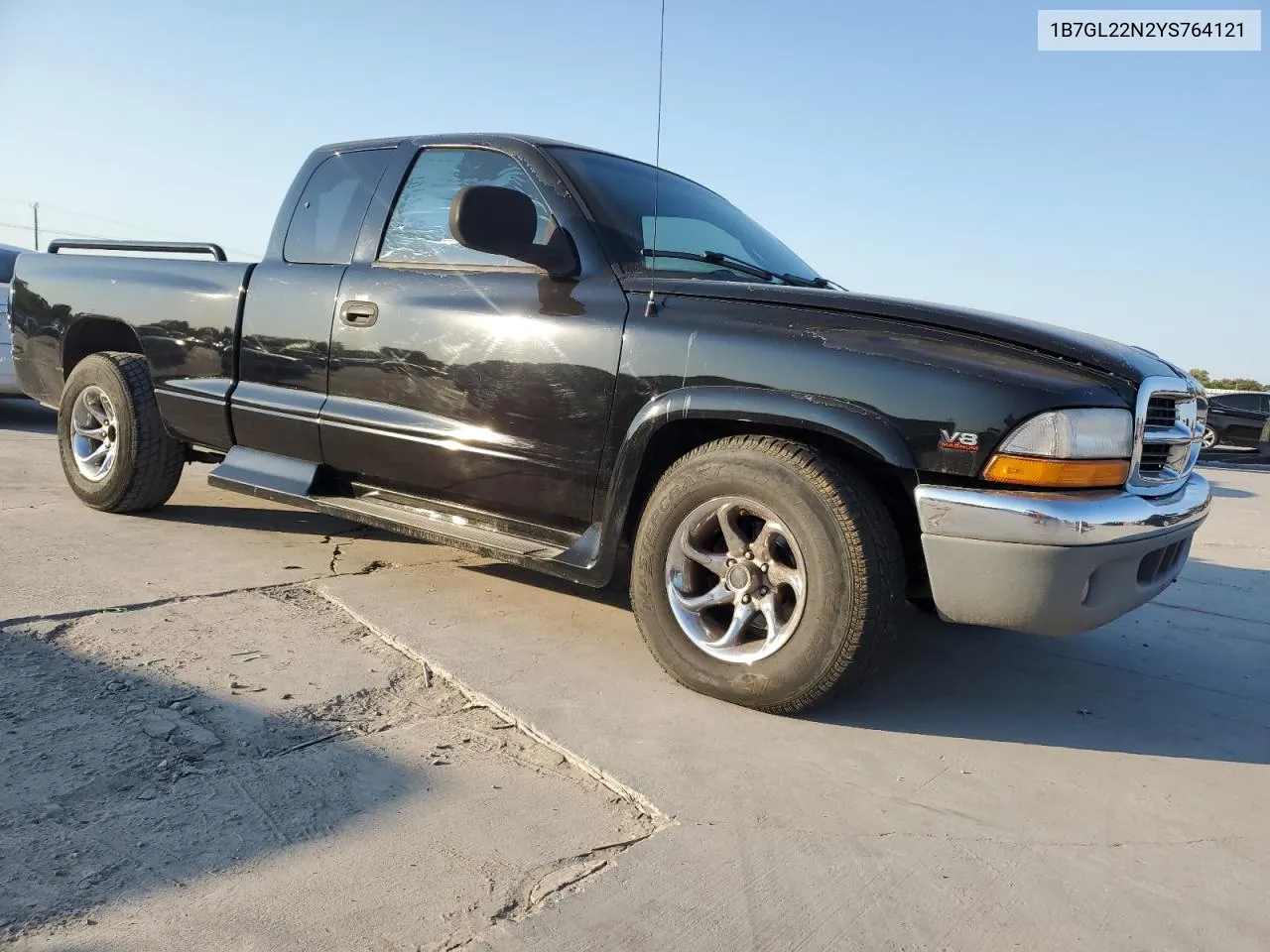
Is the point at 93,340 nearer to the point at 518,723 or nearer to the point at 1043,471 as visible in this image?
the point at 518,723

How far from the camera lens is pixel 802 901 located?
187 centimetres

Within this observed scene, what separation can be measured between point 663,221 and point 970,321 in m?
1.30

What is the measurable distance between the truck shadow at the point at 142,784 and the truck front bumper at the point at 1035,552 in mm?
1424

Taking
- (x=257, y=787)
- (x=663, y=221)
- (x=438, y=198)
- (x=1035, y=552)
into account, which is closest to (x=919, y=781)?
(x=1035, y=552)

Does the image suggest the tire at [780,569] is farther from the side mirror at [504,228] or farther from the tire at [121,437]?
the tire at [121,437]

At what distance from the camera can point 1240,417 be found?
15.2 meters

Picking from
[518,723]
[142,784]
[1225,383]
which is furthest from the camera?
[1225,383]

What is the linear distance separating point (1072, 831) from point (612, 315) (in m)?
1.91

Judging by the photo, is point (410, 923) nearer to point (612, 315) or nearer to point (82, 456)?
point (612, 315)

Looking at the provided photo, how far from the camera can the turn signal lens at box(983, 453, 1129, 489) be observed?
8.15 feet

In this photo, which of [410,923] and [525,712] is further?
[525,712]

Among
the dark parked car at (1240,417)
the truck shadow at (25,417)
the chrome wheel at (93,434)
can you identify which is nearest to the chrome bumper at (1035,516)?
the chrome wheel at (93,434)

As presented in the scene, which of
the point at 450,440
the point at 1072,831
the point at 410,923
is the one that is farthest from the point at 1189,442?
the point at 410,923

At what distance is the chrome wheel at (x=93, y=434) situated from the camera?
4.66 metres
